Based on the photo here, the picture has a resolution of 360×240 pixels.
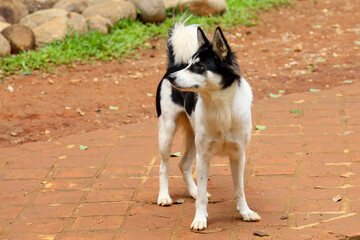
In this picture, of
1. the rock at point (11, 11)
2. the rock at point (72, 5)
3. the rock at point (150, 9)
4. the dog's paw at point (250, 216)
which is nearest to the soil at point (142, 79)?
the rock at point (150, 9)

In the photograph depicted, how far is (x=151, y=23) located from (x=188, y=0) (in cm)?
89

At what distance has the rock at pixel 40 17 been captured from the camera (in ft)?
32.7

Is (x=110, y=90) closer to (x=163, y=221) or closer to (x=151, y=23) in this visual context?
(x=151, y=23)

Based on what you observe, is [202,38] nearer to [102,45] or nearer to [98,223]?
[98,223]

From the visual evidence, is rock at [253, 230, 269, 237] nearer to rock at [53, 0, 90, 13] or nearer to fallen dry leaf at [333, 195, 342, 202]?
fallen dry leaf at [333, 195, 342, 202]

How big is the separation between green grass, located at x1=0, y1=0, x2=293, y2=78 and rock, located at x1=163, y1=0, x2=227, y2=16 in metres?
0.15

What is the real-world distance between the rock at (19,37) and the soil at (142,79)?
802 millimetres

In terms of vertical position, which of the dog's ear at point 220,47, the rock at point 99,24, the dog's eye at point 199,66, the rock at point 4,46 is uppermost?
the dog's ear at point 220,47

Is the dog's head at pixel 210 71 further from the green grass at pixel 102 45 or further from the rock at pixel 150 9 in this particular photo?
the rock at pixel 150 9

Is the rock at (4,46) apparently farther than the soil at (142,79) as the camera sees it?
Yes

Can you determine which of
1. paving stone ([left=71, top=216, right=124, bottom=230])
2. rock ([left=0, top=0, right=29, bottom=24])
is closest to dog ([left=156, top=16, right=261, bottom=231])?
paving stone ([left=71, top=216, right=124, bottom=230])

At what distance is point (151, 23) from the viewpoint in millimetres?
10875

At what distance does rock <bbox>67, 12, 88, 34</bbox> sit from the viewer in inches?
387

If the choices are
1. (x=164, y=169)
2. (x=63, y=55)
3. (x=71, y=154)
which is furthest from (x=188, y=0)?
(x=164, y=169)
